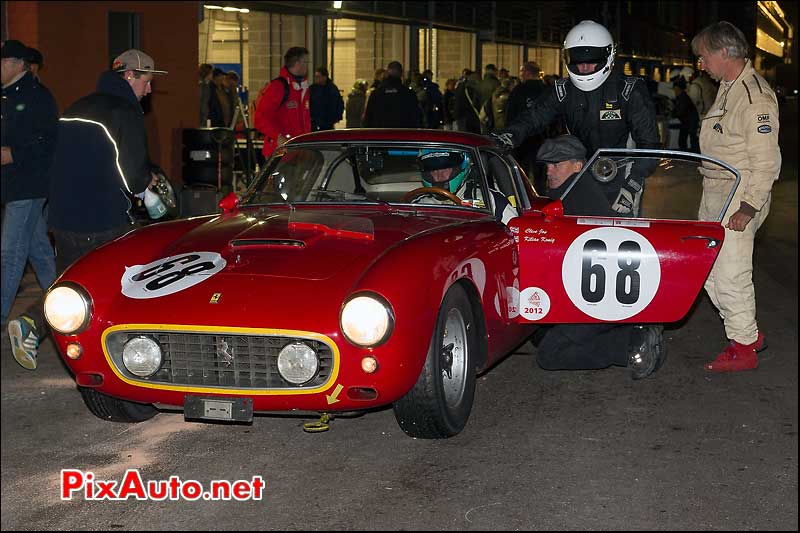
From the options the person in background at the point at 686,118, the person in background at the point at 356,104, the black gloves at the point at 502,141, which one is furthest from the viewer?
the person in background at the point at 356,104

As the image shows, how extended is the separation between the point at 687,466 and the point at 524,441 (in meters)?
0.75

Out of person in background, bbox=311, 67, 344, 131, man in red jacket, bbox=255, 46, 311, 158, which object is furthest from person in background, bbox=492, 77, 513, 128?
man in red jacket, bbox=255, 46, 311, 158

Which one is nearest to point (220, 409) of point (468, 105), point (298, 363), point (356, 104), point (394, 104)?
point (298, 363)

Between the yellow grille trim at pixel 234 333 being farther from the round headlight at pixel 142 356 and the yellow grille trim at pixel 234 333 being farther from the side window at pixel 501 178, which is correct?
the side window at pixel 501 178

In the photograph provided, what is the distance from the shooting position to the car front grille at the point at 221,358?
4648 mm

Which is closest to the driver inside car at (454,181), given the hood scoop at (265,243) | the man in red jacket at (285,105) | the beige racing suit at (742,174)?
the hood scoop at (265,243)

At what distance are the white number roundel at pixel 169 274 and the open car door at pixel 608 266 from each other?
162cm

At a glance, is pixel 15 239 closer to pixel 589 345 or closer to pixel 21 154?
pixel 21 154

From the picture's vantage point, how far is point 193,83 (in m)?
16.6

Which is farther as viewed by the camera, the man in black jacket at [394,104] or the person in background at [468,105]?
the person in background at [468,105]

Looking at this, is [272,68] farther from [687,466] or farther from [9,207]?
[687,466]

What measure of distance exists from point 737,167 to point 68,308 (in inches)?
150

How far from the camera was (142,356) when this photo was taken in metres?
4.82

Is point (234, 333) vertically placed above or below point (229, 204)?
below
